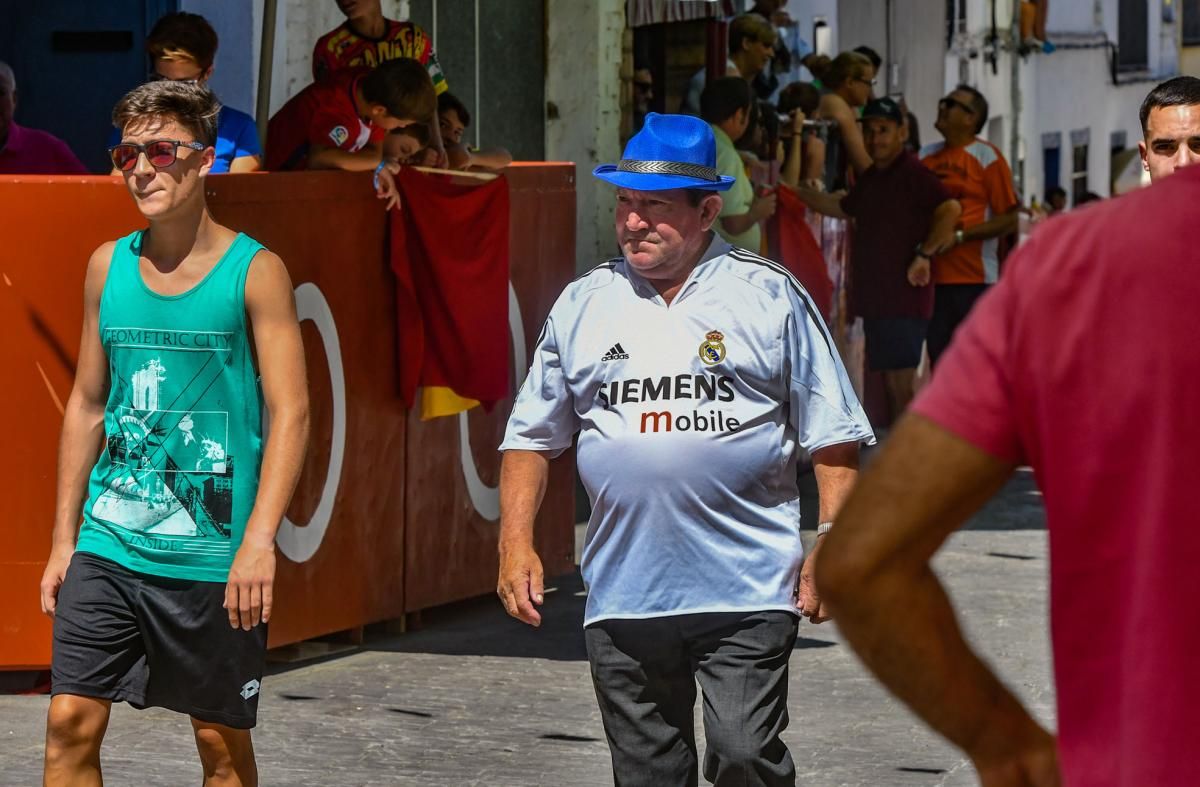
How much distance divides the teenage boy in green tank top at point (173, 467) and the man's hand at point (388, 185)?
10.3ft

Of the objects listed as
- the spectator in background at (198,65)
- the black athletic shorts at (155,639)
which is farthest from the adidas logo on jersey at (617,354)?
the spectator in background at (198,65)

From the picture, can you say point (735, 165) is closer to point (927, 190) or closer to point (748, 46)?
point (748, 46)

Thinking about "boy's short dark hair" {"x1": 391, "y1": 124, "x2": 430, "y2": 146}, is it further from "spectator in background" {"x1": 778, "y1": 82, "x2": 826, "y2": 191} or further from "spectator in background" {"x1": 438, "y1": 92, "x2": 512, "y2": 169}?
"spectator in background" {"x1": 778, "y1": 82, "x2": 826, "y2": 191}

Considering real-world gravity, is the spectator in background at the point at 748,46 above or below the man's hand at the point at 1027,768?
above

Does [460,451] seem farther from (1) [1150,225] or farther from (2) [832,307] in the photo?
(1) [1150,225]

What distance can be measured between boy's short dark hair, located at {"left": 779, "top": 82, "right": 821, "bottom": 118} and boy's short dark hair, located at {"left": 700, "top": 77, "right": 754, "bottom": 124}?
237 cm

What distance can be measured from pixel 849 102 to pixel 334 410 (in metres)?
7.37

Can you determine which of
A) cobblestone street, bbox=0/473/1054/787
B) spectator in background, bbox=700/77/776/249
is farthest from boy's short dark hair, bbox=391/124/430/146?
spectator in background, bbox=700/77/776/249

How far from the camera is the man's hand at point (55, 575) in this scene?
5143 mm

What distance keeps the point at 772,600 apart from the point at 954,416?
274 centimetres

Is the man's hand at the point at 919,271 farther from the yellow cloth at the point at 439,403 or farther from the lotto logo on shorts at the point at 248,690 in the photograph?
the lotto logo on shorts at the point at 248,690

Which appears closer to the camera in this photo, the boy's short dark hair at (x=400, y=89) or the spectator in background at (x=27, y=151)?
the spectator in background at (x=27, y=151)

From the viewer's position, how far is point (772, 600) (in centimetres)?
480

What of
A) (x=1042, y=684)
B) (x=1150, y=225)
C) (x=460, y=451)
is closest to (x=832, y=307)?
Result: (x=460, y=451)
